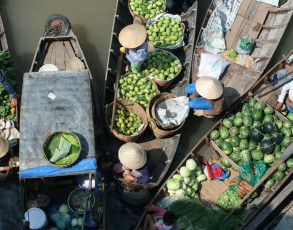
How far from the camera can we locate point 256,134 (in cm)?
582

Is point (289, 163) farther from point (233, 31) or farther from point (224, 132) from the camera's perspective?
point (233, 31)

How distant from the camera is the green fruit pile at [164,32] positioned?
277 inches

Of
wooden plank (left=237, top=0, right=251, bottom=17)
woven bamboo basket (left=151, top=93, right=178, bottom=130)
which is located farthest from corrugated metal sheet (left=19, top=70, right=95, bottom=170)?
wooden plank (left=237, top=0, right=251, bottom=17)

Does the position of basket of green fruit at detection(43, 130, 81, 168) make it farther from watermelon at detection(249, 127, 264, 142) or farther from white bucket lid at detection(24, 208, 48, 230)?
watermelon at detection(249, 127, 264, 142)

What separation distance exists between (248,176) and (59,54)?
5.14m

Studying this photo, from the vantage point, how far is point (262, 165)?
567cm

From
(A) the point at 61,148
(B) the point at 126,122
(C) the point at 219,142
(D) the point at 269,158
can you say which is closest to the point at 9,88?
(A) the point at 61,148

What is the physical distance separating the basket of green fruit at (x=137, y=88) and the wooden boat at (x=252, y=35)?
47.4 inches

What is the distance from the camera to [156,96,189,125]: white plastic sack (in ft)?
19.6

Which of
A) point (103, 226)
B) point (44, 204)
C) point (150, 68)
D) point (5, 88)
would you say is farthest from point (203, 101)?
point (5, 88)

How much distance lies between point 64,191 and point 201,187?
2798 millimetres

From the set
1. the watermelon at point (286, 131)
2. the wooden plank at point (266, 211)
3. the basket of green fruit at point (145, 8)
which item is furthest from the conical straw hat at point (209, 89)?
the basket of green fruit at point (145, 8)

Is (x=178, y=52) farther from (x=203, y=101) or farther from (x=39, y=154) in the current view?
(x=39, y=154)

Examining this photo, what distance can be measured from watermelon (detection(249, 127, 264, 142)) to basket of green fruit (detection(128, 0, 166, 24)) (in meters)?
3.88
